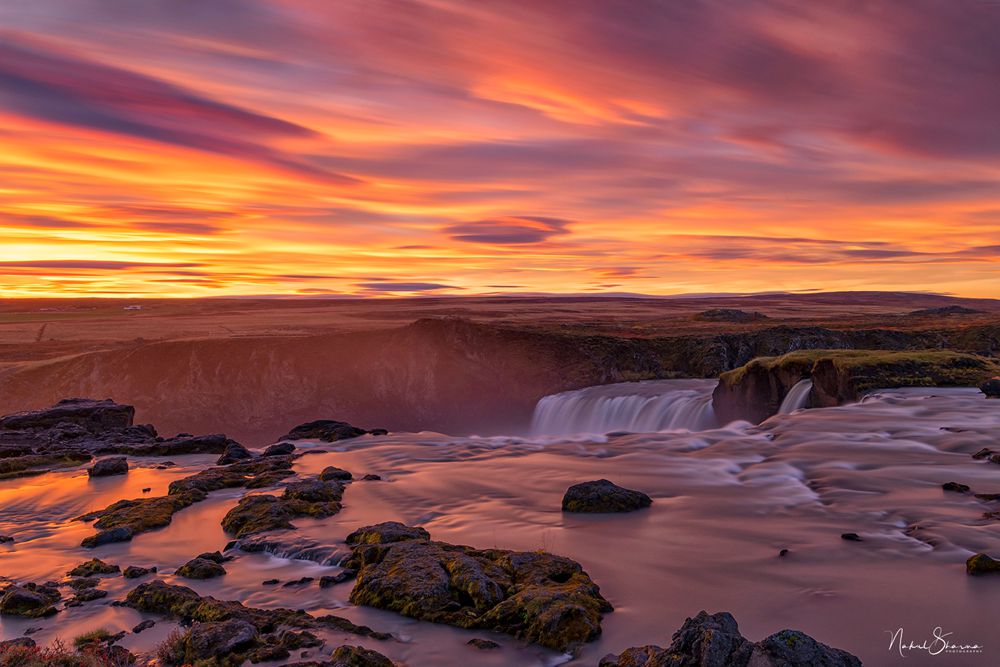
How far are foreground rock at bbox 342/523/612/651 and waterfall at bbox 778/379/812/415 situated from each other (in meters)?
28.3

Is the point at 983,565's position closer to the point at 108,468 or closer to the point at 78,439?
the point at 108,468

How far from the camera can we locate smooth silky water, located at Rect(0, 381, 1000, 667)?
511 inches

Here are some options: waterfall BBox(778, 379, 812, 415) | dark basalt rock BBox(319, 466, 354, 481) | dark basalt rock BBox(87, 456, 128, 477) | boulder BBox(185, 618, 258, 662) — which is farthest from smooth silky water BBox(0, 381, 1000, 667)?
waterfall BBox(778, 379, 812, 415)

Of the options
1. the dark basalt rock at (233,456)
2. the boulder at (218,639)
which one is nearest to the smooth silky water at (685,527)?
the boulder at (218,639)

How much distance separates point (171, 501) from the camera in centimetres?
2467

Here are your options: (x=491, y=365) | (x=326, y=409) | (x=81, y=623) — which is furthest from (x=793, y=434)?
(x=326, y=409)

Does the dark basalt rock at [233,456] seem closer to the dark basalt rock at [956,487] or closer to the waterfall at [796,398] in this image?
the waterfall at [796,398]

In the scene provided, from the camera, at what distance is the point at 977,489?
67.7 ft

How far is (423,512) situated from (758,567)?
11485 millimetres

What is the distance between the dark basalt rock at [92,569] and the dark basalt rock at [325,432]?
2445 cm

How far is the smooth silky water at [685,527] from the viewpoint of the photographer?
13.0 meters

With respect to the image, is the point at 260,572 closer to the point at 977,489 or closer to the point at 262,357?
the point at 977,489

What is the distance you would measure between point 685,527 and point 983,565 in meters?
7.12

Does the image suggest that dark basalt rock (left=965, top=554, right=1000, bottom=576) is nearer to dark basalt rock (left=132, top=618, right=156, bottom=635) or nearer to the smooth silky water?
the smooth silky water
